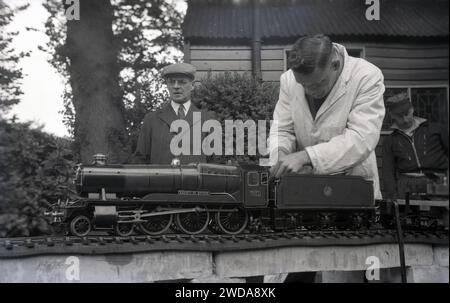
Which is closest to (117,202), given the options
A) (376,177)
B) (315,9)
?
(376,177)

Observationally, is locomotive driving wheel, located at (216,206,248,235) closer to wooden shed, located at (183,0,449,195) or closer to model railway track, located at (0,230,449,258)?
model railway track, located at (0,230,449,258)

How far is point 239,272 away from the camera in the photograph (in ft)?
5.35

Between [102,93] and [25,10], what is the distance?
554 millimetres

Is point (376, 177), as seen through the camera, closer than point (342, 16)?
Yes

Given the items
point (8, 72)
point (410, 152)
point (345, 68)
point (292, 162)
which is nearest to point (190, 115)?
point (292, 162)

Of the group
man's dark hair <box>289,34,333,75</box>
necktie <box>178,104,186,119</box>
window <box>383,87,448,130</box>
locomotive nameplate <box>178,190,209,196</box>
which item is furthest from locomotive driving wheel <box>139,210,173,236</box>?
window <box>383,87,448,130</box>

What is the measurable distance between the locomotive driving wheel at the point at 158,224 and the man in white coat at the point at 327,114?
63cm

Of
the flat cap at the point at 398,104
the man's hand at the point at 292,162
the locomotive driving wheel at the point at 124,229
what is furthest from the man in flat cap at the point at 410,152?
the locomotive driving wheel at the point at 124,229

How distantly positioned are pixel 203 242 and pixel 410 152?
3.25 ft

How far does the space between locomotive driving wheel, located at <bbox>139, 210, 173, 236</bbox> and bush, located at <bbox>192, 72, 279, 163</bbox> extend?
559 mm

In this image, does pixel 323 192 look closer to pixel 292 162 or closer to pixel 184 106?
pixel 292 162

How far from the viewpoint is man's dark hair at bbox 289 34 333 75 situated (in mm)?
1539

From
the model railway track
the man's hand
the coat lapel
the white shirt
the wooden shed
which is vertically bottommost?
the model railway track
